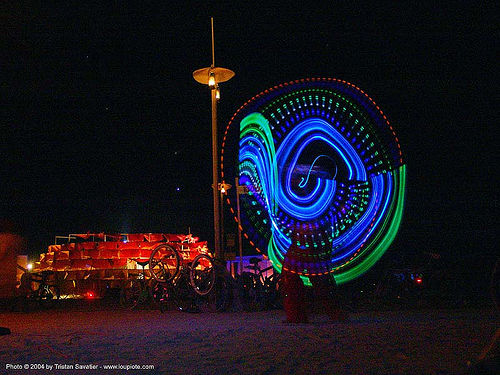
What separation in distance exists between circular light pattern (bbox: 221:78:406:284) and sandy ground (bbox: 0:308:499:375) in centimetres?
184

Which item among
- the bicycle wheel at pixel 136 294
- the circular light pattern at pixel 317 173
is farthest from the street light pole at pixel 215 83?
the bicycle wheel at pixel 136 294

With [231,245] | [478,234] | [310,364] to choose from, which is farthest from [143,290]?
[478,234]

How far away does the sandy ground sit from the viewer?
5.40 m

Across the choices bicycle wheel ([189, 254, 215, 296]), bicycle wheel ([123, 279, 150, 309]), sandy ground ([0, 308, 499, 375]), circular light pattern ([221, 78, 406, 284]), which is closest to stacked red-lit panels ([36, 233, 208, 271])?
bicycle wheel ([123, 279, 150, 309])

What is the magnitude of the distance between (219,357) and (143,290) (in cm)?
925

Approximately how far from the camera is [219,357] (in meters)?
6.01

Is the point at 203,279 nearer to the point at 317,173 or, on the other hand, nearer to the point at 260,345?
the point at 317,173

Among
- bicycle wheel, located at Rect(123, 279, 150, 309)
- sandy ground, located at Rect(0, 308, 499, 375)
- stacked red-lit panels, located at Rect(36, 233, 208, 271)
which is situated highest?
stacked red-lit panels, located at Rect(36, 233, 208, 271)

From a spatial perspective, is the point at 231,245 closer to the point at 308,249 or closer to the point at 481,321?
the point at 308,249

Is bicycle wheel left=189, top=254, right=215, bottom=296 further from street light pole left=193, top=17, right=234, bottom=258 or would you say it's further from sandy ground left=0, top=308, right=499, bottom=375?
sandy ground left=0, top=308, right=499, bottom=375

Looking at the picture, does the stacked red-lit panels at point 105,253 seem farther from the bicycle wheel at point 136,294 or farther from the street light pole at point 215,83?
the street light pole at point 215,83

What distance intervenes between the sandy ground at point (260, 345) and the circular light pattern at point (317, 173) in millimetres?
1843

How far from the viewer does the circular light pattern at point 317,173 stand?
10.9 metres

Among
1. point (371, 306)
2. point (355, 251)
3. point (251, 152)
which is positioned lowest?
point (371, 306)
